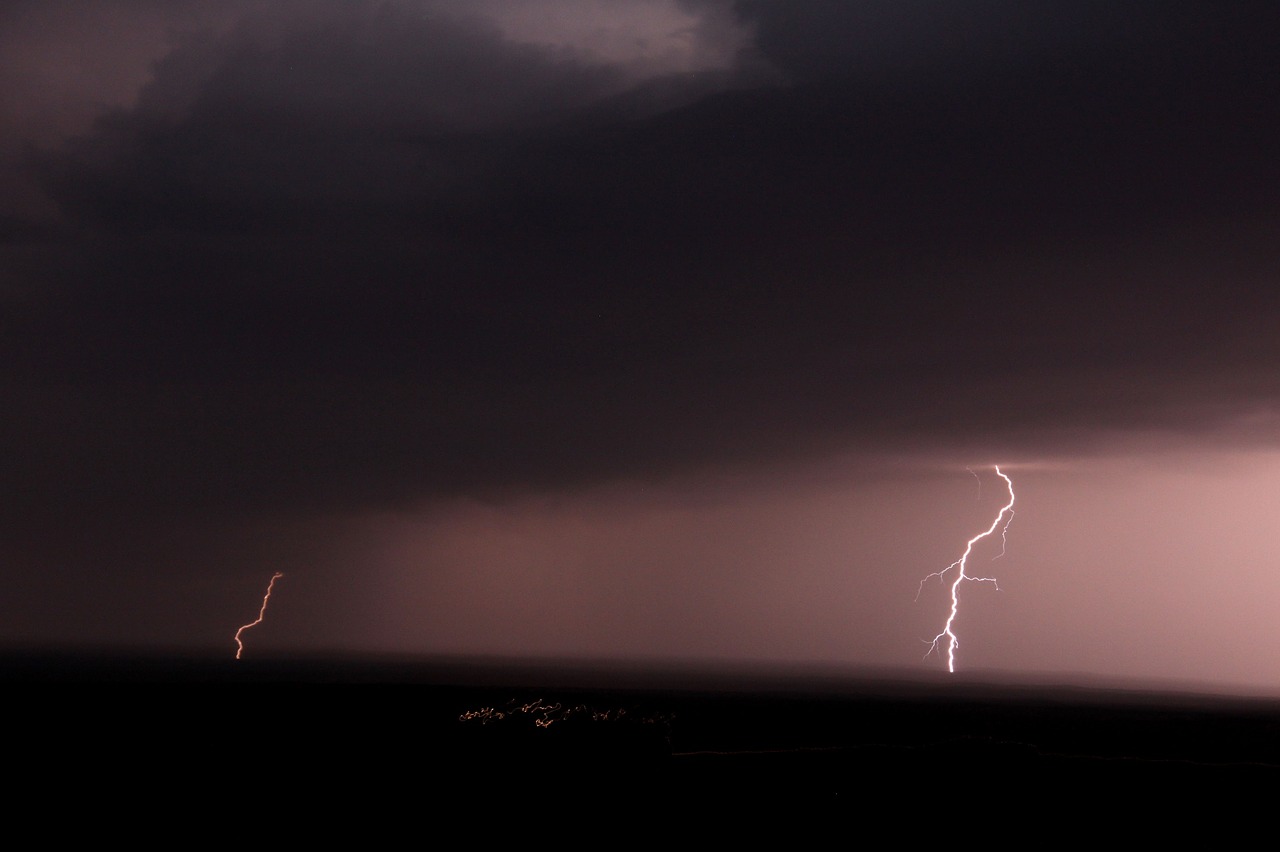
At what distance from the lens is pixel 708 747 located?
5225cm

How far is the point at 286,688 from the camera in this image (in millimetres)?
113812

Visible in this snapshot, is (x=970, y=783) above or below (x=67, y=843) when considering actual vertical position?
above

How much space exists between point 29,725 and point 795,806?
45995 mm

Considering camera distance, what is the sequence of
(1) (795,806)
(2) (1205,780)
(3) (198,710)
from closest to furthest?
(1) (795,806) < (2) (1205,780) < (3) (198,710)

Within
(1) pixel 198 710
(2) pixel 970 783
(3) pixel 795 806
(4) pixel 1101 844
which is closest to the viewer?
(4) pixel 1101 844

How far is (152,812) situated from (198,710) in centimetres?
4924

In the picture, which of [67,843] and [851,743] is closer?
[67,843]

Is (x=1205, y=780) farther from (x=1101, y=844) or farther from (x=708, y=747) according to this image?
(x=708, y=747)

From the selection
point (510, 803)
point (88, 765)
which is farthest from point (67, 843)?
point (88, 765)

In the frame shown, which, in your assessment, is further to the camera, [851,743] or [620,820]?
[851,743]

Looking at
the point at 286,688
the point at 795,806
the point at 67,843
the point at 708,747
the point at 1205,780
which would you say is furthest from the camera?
the point at 286,688

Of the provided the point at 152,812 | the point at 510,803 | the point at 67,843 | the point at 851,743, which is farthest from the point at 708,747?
the point at 67,843

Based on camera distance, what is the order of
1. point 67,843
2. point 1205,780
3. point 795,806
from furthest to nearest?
point 1205,780
point 795,806
point 67,843

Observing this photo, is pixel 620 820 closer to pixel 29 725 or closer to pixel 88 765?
pixel 88 765
